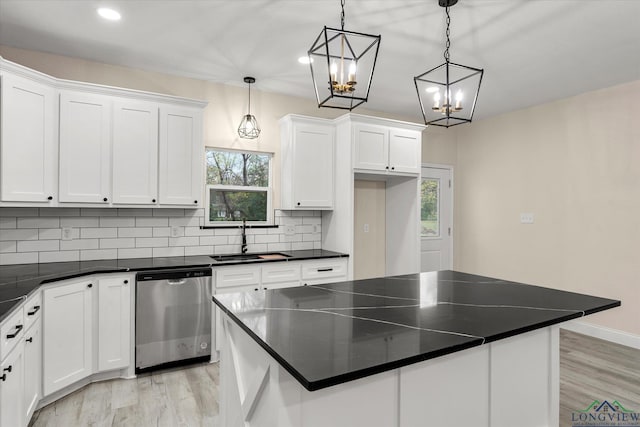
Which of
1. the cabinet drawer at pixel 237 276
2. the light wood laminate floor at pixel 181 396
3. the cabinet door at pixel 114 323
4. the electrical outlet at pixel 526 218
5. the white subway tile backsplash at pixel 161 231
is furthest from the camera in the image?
the electrical outlet at pixel 526 218

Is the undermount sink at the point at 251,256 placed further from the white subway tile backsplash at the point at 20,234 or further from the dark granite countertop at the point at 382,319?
the dark granite countertop at the point at 382,319

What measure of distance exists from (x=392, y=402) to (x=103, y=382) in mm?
2633

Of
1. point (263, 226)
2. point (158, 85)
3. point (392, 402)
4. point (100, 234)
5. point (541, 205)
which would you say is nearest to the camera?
point (392, 402)

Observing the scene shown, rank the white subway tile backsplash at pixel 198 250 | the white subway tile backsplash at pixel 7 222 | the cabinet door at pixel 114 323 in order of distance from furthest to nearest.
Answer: the white subway tile backsplash at pixel 198 250
the white subway tile backsplash at pixel 7 222
the cabinet door at pixel 114 323

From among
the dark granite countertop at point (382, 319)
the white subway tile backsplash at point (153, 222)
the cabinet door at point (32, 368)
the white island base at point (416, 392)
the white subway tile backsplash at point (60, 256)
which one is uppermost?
the white subway tile backsplash at point (153, 222)

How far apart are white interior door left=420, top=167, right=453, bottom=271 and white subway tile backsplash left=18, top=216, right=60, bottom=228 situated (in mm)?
4434

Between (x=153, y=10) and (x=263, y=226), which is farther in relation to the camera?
(x=263, y=226)

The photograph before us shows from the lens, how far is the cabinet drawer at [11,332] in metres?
1.79

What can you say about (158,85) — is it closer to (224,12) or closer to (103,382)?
(224,12)

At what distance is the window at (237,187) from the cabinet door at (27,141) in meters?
1.39

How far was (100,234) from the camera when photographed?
11.2ft

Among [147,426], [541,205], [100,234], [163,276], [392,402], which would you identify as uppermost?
[541,205]

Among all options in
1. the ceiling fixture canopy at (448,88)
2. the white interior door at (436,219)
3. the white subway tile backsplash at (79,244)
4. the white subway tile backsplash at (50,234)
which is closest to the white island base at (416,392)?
the ceiling fixture canopy at (448,88)

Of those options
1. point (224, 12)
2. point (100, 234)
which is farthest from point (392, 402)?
point (100, 234)
